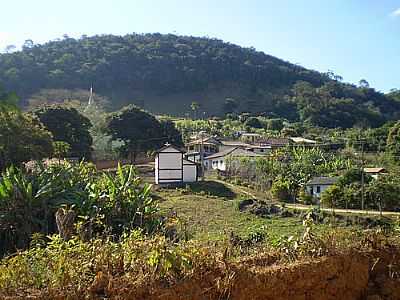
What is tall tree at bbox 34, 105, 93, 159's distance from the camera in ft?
115

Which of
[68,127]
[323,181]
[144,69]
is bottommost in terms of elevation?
[323,181]

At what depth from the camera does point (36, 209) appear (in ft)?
31.0

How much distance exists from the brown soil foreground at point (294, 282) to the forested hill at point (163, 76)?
2552 inches

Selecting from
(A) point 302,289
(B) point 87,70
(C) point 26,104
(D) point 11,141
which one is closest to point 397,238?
(A) point 302,289

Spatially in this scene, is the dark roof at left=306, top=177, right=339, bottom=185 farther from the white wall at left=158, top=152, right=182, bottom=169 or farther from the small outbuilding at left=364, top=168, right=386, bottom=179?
the white wall at left=158, top=152, right=182, bottom=169

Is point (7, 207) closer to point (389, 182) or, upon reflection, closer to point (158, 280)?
point (158, 280)

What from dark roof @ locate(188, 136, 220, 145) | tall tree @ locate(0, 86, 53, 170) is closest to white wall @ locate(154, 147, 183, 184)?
tall tree @ locate(0, 86, 53, 170)

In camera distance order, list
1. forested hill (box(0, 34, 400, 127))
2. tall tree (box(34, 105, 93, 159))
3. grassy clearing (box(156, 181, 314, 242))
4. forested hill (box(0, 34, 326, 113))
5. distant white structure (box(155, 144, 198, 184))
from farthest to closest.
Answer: forested hill (box(0, 34, 400, 127)) < forested hill (box(0, 34, 326, 113)) < tall tree (box(34, 105, 93, 159)) < distant white structure (box(155, 144, 198, 184)) < grassy clearing (box(156, 181, 314, 242))

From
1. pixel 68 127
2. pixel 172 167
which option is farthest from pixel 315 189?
pixel 68 127

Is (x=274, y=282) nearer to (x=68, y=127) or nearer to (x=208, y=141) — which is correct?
(x=68, y=127)

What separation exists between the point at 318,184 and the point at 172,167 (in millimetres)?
9900

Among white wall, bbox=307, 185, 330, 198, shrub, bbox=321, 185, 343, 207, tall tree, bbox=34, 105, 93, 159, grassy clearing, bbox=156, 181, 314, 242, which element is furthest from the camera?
tall tree, bbox=34, 105, 93, 159

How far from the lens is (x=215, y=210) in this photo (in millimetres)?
24625

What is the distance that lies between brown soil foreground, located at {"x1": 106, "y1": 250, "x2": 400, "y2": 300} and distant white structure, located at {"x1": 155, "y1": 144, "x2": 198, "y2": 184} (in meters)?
28.1
